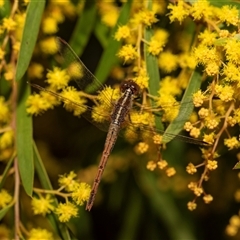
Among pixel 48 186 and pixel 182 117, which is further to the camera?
pixel 48 186

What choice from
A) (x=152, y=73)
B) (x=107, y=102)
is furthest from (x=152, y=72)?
(x=107, y=102)

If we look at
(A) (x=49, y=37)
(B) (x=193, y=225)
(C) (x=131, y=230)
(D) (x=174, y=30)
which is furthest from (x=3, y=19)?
(B) (x=193, y=225)

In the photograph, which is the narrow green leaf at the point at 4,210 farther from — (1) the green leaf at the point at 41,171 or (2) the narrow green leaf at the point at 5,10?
(2) the narrow green leaf at the point at 5,10

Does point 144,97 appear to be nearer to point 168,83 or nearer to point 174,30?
point 168,83

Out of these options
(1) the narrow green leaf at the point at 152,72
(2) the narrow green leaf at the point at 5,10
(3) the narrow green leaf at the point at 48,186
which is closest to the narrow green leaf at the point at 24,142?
(3) the narrow green leaf at the point at 48,186

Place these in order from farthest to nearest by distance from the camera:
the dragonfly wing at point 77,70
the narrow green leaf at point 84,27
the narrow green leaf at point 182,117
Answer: the narrow green leaf at point 84,27, the dragonfly wing at point 77,70, the narrow green leaf at point 182,117

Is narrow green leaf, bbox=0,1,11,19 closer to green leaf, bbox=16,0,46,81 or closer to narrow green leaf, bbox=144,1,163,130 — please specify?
green leaf, bbox=16,0,46,81

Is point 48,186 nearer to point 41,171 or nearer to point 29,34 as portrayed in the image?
point 41,171
